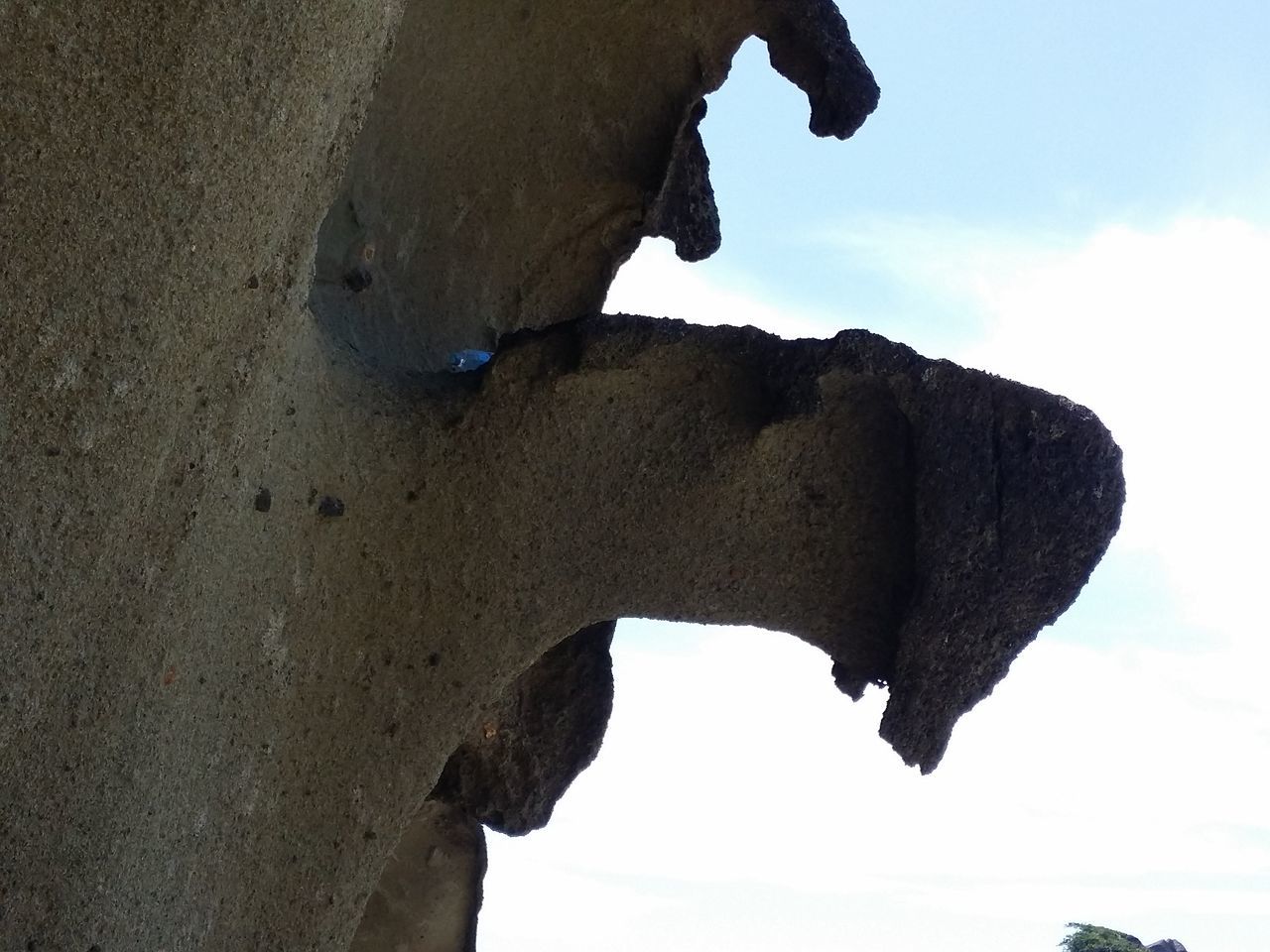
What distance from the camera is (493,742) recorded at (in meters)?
4.05

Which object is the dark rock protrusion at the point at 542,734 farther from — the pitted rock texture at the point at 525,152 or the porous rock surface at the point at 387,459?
the pitted rock texture at the point at 525,152

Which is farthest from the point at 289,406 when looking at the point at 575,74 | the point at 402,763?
the point at 575,74

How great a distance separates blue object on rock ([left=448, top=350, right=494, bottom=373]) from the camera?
3.66 meters

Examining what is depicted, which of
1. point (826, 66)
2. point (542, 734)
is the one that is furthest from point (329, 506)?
point (826, 66)

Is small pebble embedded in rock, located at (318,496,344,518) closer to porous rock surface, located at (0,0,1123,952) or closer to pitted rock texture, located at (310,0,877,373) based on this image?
porous rock surface, located at (0,0,1123,952)

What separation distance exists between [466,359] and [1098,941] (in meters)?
6.18

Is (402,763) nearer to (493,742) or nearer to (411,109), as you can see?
(493,742)

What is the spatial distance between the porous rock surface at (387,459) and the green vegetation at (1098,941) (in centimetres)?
518

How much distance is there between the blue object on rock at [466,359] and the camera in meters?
3.66

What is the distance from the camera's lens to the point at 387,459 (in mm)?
3127

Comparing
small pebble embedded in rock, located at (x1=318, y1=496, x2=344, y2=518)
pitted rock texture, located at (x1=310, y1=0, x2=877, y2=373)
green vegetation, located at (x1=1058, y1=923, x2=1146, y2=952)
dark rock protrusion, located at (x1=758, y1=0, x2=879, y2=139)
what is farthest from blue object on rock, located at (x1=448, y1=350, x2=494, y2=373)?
green vegetation, located at (x1=1058, y1=923, x2=1146, y2=952)

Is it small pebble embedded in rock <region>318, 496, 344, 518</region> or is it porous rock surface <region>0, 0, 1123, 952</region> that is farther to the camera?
small pebble embedded in rock <region>318, 496, 344, 518</region>

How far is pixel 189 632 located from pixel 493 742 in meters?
1.45

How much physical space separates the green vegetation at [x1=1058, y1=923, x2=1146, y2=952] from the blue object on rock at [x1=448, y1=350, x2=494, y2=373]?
592 centimetres
